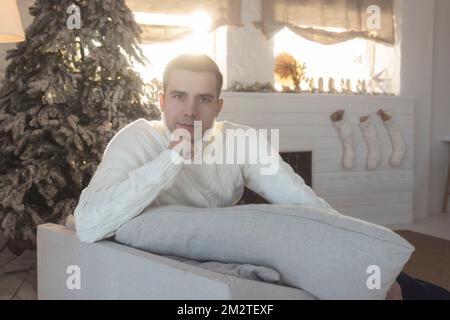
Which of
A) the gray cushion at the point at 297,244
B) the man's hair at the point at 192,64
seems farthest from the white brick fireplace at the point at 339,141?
the gray cushion at the point at 297,244

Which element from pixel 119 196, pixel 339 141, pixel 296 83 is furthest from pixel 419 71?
pixel 119 196

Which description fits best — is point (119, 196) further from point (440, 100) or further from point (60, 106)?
point (440, 100)

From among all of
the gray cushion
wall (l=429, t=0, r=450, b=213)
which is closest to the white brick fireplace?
wall (l=429, t=0, r=450, b=213)

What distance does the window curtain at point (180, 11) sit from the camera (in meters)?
4.04

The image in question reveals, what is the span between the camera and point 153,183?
116 centimetres

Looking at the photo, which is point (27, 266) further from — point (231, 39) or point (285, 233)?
point (285, 233)

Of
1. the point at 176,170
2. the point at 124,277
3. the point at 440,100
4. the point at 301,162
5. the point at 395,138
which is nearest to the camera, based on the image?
the point at 124,277

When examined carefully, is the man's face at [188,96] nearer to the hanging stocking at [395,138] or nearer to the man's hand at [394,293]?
the man's hand at [394,293]

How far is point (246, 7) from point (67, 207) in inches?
94.6

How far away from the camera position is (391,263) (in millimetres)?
911

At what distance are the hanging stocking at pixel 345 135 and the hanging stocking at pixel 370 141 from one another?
0.52ft

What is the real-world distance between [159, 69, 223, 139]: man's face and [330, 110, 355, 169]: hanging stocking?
135 inches

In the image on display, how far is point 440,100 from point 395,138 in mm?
908

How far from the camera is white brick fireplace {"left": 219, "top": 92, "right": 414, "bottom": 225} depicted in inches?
171
